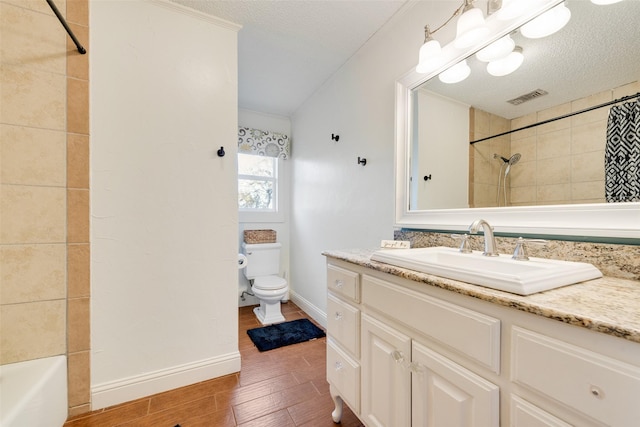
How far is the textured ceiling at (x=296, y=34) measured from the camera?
5.27ft

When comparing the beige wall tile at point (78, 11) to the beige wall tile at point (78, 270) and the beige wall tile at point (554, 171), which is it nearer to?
the beige wall tile at point (78, 270)

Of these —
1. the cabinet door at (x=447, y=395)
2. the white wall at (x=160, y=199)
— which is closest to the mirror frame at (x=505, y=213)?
the cabinet door at (x=447, y=395)

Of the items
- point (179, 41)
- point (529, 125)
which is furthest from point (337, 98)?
point (529, 125)

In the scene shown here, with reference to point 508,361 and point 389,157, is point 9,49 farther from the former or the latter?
point 508,361

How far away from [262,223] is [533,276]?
2852mm

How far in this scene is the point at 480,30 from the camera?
43.1 inches

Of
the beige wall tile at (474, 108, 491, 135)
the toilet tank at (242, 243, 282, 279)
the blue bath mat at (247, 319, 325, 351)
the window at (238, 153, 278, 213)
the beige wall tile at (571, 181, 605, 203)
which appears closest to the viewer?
the beige wall tile at (571, 181, 605, 203)

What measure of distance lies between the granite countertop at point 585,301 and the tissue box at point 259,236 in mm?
2464

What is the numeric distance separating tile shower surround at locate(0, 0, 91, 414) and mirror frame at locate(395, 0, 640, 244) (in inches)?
72.5

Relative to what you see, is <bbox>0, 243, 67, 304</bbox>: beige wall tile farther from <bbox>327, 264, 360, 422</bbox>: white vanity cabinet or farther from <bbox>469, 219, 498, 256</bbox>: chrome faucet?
<bbox>469, 219, 498, 256</bbox>: chrome faucet

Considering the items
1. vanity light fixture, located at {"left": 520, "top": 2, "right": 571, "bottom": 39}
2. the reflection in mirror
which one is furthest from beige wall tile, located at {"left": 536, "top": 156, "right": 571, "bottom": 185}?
vanity light fixture, located at {"left": 520, "top": 2, "right": 571, "bottom": 39}

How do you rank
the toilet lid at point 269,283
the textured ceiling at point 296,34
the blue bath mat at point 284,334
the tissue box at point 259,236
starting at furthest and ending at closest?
the tissue box at point 259,236, the toilet lid at point 269,283, the blue bath mat at point 284,334, the textured ceiling at point 296,34

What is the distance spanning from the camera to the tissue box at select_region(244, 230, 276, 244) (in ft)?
9.87

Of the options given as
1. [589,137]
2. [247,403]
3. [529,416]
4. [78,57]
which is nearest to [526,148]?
[589,137]
